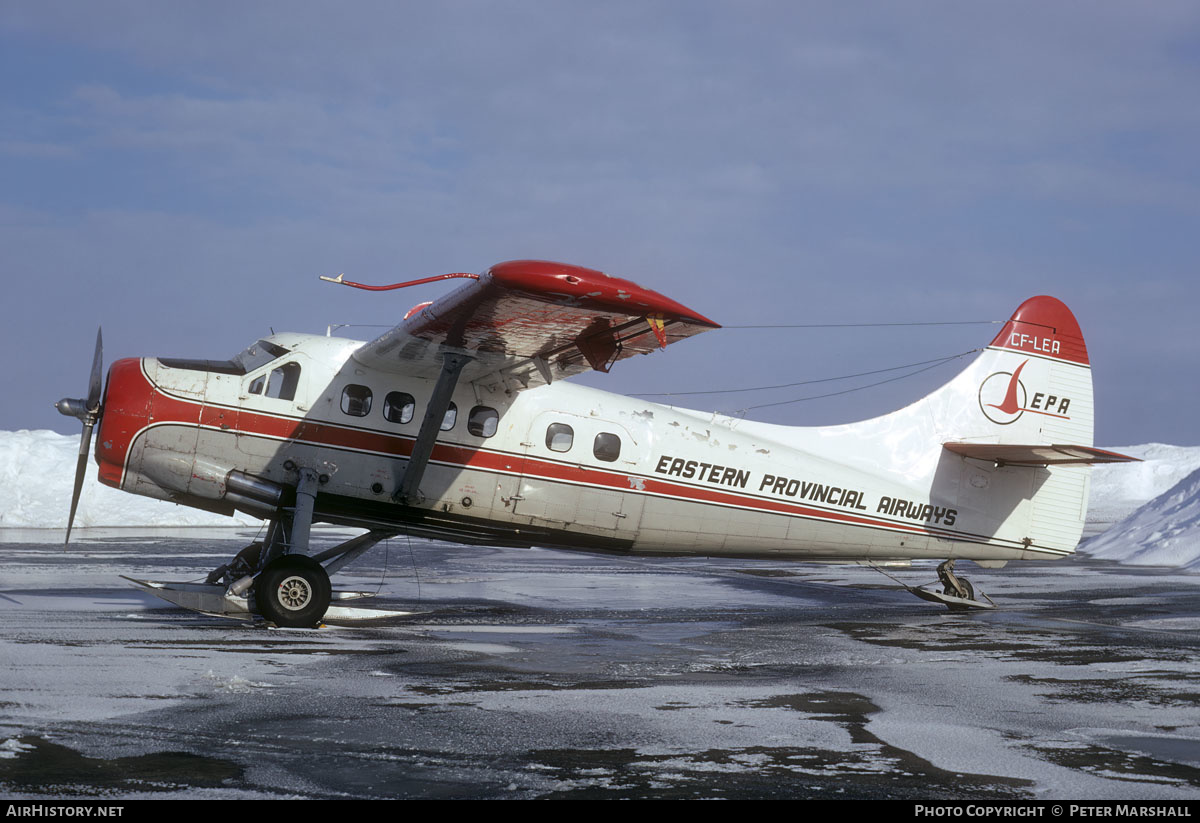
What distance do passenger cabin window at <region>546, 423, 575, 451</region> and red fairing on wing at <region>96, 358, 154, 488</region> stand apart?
4382 millimetres

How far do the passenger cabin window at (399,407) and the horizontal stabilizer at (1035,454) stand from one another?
23.2 feet

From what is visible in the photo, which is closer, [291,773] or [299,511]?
[291,773]

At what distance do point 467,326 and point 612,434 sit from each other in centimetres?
295

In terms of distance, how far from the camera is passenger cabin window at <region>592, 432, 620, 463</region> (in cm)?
1211

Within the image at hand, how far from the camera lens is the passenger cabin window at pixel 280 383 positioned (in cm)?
1130

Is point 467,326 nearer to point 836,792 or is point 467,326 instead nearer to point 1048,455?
point 836,792

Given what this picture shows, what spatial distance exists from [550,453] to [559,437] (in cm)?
22

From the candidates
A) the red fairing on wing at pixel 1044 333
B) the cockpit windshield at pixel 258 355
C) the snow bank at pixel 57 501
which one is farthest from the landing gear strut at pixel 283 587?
the snow bank at pixel 57 501

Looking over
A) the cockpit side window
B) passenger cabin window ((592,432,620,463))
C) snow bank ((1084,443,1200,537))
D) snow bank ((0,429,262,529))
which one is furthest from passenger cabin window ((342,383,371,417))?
snow bank ((1084,443,1200,537))

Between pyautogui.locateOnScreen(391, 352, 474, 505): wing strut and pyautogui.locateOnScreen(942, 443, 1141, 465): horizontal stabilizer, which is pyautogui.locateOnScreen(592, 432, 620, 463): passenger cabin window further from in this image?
pyautogui.locateOnScreen(942, 443, 1141, 465): horizontal stabilizer

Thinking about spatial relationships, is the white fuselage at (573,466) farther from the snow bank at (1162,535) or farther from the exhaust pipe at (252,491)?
the snow bank at (1162,535)

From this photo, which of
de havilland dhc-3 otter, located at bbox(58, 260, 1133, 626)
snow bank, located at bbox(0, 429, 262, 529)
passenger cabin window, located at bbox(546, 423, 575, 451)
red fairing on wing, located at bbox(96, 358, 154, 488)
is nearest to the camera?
de havilland dhc-3 otter, located at bbox(58, 260, 1133, 626)
